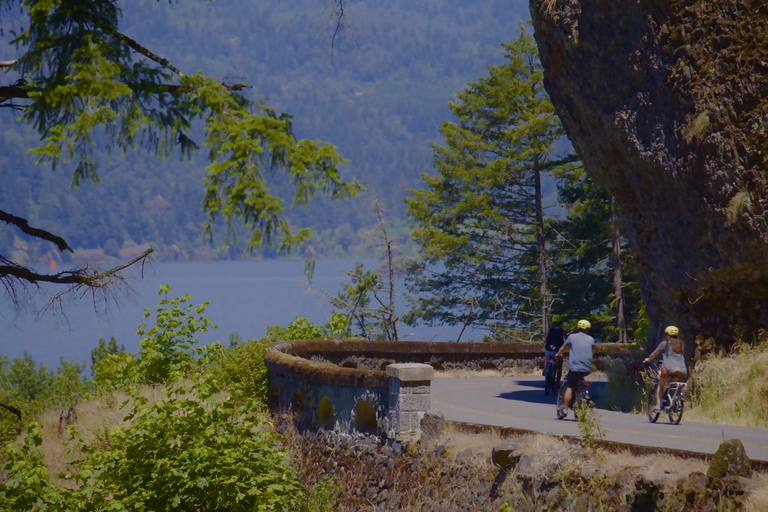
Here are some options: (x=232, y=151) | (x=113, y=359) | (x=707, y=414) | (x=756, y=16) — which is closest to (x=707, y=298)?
(x=707, y=414)

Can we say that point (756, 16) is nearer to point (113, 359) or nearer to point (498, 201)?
point (113, 359)

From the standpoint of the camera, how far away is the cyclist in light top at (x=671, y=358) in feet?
47.2

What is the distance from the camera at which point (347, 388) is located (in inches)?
599

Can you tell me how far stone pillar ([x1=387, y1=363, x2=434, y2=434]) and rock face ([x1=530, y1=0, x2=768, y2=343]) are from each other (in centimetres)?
567

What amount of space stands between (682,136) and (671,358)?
153 inches

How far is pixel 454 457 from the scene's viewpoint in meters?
13.1

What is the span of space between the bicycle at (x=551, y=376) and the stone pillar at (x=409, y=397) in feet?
21.0

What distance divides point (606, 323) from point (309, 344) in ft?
66.4

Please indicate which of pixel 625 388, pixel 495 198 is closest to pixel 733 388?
pixel 625 388

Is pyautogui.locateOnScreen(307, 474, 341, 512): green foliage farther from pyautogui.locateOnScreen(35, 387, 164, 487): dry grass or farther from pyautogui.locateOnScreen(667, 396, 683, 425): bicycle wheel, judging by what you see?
pyautogui.locateOnScreen(35, 387, 164, 487): dry grass

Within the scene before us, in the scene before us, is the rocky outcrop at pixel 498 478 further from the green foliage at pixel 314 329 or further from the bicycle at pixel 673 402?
the green foliage at pixel 314 329

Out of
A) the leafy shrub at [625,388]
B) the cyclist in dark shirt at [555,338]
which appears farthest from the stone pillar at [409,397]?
the cyclist in dark shirt at [555,338]

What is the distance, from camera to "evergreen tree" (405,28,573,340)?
42.3 m

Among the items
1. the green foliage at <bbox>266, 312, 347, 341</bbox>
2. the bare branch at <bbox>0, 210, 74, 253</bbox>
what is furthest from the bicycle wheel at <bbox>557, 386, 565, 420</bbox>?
the green foliage at <bbox>266, 312, 347, 341</bbox>
